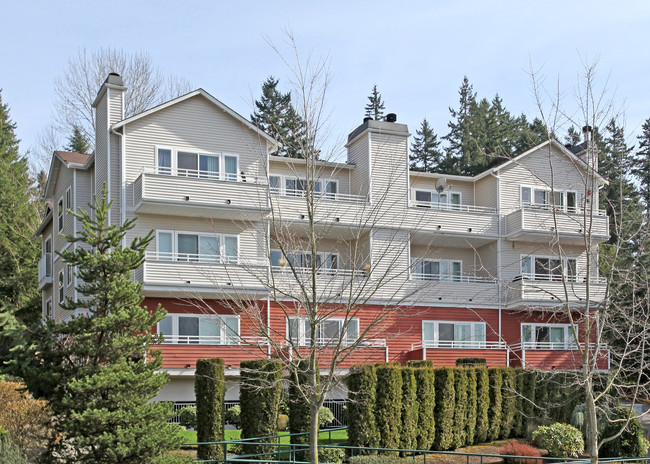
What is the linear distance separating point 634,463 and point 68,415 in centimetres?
1725

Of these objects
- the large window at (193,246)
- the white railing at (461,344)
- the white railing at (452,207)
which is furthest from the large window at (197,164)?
the white railing at (461,344)

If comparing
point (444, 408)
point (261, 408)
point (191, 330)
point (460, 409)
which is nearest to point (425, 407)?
point (444, 408)

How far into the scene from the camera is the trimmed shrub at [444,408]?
77.6 ft

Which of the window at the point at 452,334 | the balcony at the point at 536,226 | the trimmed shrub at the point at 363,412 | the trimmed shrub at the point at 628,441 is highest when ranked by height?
the balcony at the point at 536,226

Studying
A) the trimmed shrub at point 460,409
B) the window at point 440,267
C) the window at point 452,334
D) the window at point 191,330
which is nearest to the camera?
the trimmed shrub at point 460,409

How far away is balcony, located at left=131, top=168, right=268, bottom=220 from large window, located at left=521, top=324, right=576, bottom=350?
1482 centimetres

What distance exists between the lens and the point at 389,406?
2206cm

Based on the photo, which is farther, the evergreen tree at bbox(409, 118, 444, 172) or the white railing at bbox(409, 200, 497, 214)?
the evergreen tree at bbox(409, 118, 444, 172)

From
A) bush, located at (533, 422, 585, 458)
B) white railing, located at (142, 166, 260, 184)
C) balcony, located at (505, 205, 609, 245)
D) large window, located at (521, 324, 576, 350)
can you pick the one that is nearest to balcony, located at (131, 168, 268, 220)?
white railing, located at (142, 166, 260, 184)

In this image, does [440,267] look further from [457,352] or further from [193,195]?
[193,195]

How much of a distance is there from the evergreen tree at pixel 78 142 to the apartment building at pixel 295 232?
44.6 ft

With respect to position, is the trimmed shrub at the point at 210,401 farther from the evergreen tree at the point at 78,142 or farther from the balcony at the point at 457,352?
the evergreen tree at the point at 78,142

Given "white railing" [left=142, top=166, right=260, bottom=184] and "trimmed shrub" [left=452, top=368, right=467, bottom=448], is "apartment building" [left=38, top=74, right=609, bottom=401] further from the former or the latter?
"trimmed shrub" [left=452, top=368, right=467, bottom=448]

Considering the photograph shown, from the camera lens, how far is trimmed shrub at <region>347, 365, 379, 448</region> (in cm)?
2142
